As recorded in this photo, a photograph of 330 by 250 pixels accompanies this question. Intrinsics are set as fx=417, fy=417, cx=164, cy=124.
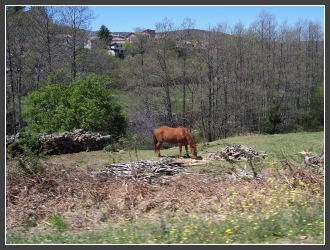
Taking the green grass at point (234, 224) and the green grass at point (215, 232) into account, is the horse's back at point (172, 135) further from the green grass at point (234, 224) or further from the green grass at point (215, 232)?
the green grass at point (215, 232)

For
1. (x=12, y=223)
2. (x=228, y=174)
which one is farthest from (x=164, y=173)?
(x=12, y=223)

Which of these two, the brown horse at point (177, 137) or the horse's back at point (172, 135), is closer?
the brown horse at point (177, 137)

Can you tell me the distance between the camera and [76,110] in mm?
23734

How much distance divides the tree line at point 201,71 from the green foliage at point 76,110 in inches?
386

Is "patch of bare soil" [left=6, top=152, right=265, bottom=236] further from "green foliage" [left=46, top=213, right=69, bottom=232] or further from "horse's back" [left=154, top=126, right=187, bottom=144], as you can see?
"horse's back" [left=154, top=126, right=187, bottom=144]

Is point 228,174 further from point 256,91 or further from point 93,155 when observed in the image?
point 256,91

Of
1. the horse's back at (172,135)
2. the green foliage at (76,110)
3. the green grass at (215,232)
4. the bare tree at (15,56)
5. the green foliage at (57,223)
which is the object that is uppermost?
the bare tree at (15,56)

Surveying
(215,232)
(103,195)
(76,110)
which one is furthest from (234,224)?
(76,110)

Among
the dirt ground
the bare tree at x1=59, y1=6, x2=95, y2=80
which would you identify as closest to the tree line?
the bare tree at x1=59, y1=6, x2=95, y2=80

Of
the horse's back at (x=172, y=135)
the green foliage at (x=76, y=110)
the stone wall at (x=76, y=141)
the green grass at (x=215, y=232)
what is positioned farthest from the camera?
the green foliage at (x=76, y=110)

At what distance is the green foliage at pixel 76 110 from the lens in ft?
76.1

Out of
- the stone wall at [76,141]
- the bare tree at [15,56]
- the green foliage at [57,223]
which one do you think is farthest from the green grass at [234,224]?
the bare tree at [15,56]

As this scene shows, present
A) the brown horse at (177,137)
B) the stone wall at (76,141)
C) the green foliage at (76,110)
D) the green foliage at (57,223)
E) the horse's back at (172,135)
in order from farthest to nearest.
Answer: the green foliage at (76,110) < the stone wall at (76,141) < the horse's back at (172,135) < the brown horse at (177,137) < the green foliage at (57,223)

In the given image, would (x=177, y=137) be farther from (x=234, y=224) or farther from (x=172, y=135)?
(x=234, y=224)
